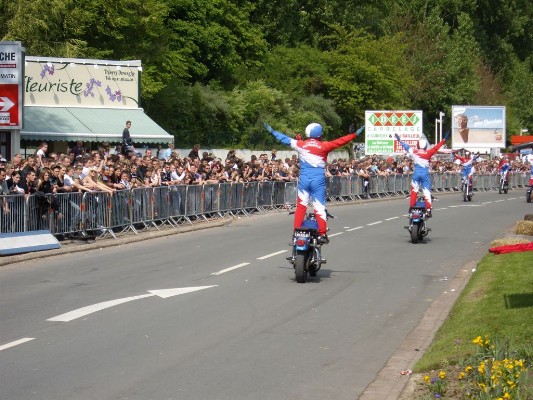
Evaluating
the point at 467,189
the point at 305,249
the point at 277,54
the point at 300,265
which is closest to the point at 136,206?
the point at 300,265

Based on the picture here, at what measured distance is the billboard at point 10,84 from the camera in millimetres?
24375

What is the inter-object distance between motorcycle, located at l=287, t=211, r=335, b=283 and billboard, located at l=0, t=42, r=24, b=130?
37.3ft

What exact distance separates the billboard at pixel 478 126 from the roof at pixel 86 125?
3465 centimetres

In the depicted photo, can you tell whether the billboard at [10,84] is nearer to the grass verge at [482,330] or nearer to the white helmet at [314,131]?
the white helmet at [314,131]

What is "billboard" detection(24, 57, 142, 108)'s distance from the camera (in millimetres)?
39344

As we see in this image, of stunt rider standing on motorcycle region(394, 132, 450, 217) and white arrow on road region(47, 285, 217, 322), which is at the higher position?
stunt rider standing on motorcycle region(394, 132, 450, 217)

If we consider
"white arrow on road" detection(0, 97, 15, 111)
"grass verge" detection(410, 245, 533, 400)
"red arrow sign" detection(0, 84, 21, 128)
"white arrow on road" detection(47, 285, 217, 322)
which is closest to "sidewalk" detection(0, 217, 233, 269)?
"red arrow sign" detection(0, 84, 21, 128)

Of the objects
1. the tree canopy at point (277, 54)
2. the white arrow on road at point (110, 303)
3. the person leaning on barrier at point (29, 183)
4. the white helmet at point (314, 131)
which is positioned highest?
the tree canopy at point (277, 54)

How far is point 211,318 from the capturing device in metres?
12.1

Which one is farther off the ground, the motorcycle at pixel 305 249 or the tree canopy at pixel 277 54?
the tree canopy at pixel 277 54

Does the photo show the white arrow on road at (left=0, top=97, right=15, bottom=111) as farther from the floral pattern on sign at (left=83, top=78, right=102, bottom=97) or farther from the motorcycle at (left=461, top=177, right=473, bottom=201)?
the motorcycle at (left=461, top=177, right=473, bottom=201)

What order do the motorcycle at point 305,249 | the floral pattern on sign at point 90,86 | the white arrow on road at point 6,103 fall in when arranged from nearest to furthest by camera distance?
the motorcycle at point 305,249, the white arrow on road at point 6,103, the floral pattern on sign at point 90,86

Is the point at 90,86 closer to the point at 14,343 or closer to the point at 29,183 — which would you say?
the point at 29,183

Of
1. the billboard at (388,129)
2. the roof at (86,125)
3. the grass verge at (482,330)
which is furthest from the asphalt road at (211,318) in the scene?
the billboard at (388,129)
